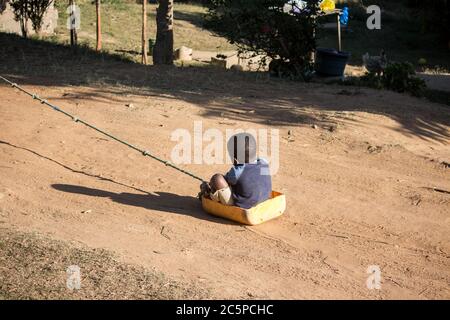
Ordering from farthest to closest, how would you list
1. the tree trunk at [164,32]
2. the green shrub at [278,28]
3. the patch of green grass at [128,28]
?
1. the patch of green grass at [128,28]
2. the tree trunk at [164,32]
3. the green shrub at [278,28]

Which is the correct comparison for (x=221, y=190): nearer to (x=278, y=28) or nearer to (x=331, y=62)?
(x=331, y=62)

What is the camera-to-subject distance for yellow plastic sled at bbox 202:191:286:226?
19.1 feet

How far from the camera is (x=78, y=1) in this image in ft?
84.2

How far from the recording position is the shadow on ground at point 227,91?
31.1 feet

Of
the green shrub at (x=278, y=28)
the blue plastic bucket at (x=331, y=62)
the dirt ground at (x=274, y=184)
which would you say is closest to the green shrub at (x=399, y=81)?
the blue plastic bucket at (x=331, y=62)

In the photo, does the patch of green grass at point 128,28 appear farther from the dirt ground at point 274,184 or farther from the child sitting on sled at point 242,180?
the child sitting on sled at point 242,180

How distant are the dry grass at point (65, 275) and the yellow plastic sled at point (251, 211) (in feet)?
4.10

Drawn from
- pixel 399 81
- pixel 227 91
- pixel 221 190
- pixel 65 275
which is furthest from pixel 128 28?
pixel 65 275

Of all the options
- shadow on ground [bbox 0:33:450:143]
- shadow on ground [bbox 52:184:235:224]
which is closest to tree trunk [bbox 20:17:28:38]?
shadow on ground [bbox 0:33:450:143]

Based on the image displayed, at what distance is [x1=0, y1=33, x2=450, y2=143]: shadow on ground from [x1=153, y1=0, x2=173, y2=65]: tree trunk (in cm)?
Answer: 137

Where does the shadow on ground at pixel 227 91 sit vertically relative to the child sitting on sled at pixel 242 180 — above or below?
above

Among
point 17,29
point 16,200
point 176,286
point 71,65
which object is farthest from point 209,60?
point 176,286

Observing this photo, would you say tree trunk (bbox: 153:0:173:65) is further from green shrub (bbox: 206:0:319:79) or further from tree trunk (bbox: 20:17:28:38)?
tree trunk (bbox: 20:17:28:38)

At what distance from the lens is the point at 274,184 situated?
713 cm
